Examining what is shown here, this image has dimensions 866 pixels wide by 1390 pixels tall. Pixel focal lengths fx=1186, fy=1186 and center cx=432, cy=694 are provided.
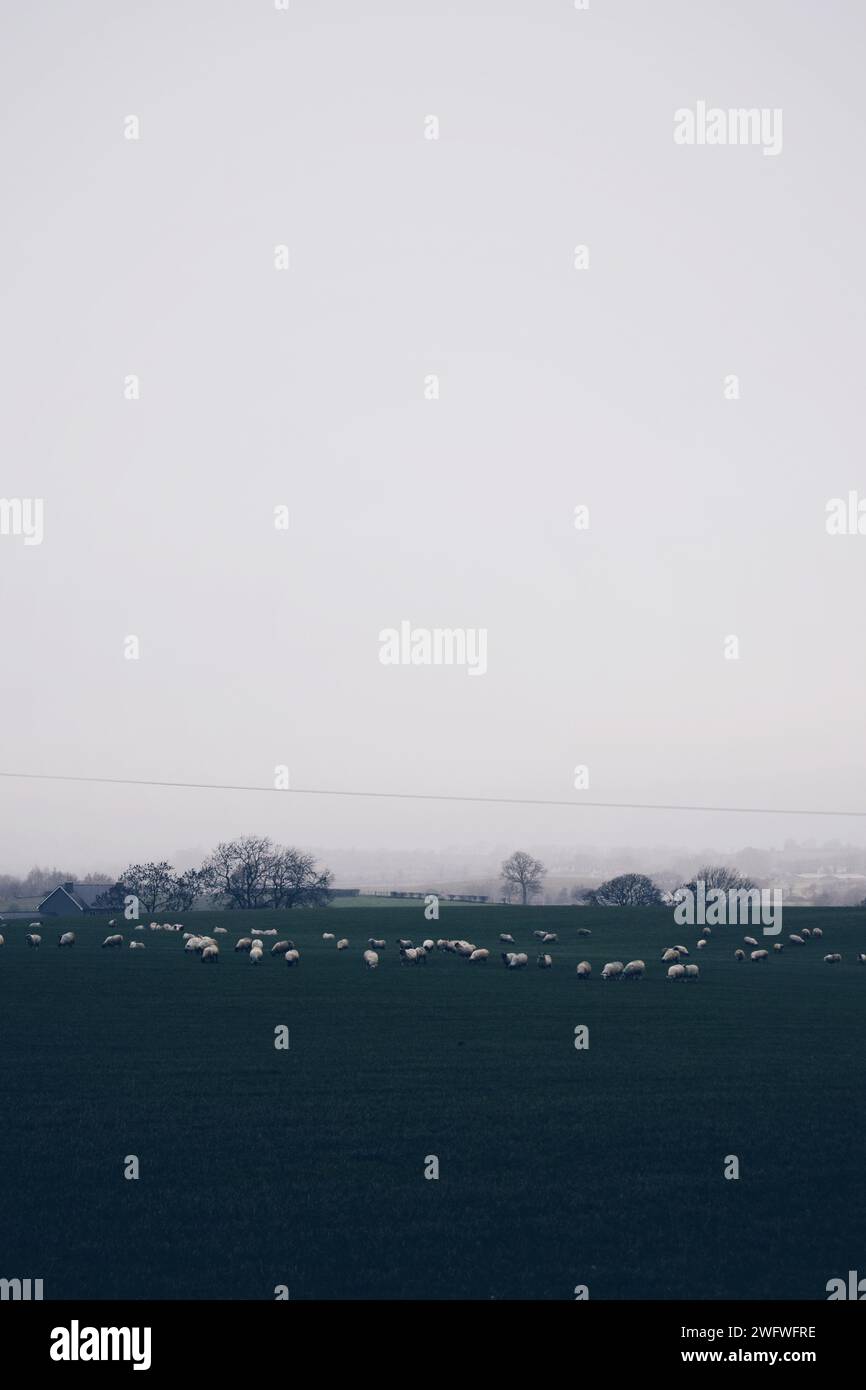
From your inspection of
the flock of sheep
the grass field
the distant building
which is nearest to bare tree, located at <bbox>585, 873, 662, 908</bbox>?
the distant building

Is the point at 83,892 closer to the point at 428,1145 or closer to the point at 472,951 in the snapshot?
the point at 472,951

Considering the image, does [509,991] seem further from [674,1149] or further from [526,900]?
[526,900]

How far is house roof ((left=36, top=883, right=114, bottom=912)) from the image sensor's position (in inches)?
6658

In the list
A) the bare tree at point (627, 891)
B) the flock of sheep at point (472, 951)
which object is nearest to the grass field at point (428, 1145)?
the flock of sheep at point (472, 951)

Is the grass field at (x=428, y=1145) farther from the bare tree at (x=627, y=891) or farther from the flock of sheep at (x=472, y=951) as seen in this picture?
the bare tree at (x=627, y=891)

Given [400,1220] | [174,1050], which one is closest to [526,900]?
[174,1050]

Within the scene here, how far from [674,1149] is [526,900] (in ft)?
543

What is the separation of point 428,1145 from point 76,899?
159 m

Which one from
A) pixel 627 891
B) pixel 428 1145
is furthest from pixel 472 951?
pixel 627 891

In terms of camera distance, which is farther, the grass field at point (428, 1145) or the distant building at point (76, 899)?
Result: the distant building at point (76, 899)

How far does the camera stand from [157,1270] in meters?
14.7

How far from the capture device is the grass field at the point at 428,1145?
15.0 meters

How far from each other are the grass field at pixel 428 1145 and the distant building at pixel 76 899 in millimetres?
128742

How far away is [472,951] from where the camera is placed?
60469 millimetres
